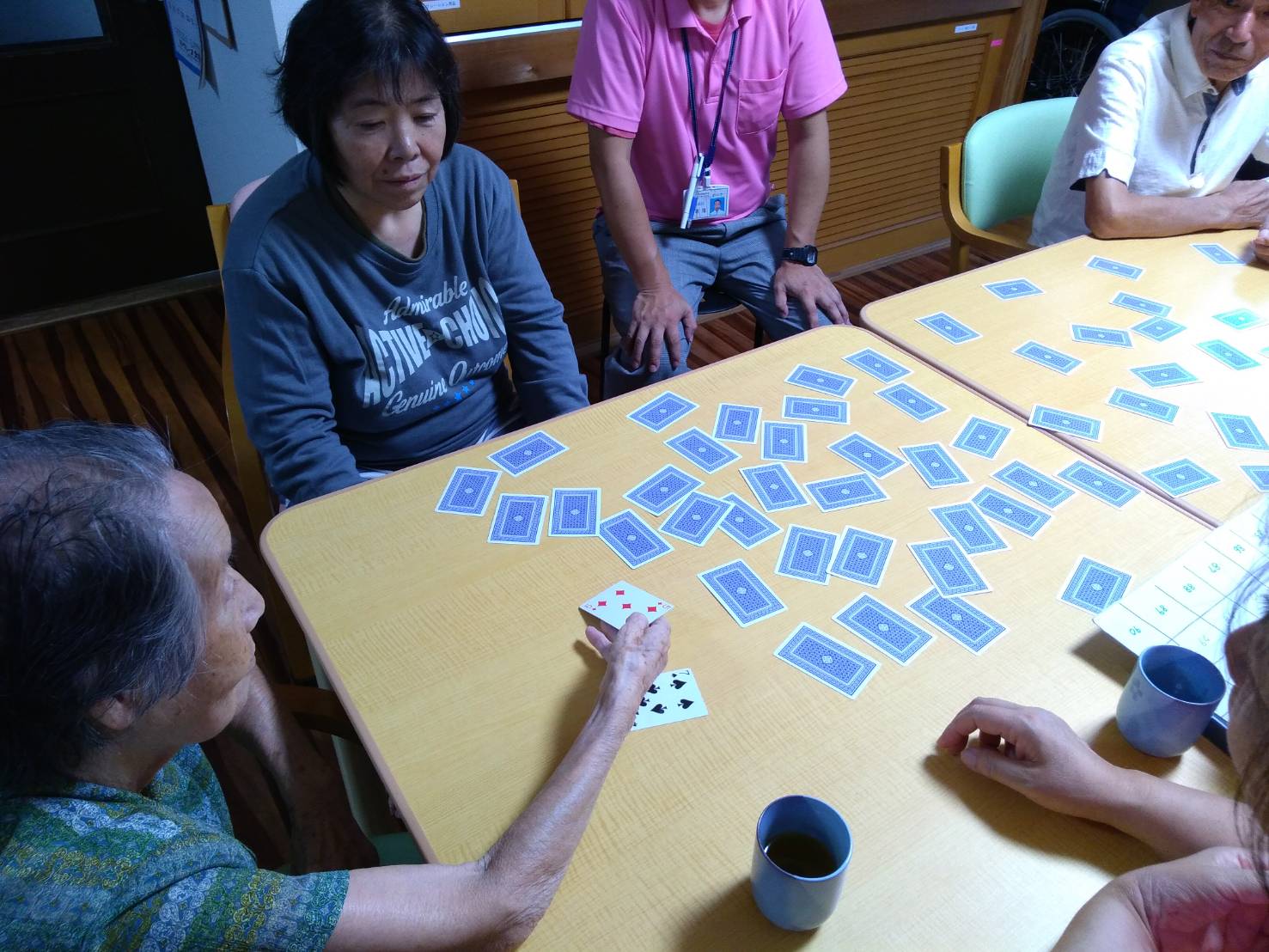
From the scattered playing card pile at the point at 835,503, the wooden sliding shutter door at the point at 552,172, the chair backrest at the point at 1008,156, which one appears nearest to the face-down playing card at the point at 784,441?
the scattered playing card pile at the point at 835,503

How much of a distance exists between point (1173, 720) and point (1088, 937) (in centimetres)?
28

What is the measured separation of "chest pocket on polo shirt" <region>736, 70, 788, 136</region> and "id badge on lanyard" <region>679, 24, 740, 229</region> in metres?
0.05

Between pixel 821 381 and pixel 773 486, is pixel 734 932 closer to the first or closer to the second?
pixel 773 486

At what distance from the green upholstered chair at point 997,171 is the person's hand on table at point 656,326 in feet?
2.84

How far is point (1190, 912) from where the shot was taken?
78 centimetres

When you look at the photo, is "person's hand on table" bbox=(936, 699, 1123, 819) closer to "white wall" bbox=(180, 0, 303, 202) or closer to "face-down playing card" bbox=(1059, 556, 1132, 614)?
"face-down playing card" bbox=(1059, 556, 1132, 614)

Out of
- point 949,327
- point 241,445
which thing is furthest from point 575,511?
point 949,327

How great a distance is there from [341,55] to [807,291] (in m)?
1.26

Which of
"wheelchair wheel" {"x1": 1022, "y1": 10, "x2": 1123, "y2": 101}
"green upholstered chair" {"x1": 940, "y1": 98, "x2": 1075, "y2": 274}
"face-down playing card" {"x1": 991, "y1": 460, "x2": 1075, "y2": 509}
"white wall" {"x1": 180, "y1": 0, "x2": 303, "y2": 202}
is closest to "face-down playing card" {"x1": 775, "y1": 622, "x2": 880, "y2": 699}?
"face-down playing card" {"x1": 991, "y1": 460, "x2": 1075, "y2": 509}

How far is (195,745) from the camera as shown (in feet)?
3.37

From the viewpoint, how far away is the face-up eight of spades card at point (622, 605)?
1110 mm

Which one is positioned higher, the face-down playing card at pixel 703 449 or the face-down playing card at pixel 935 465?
the face-down playing card at pixel 703 449

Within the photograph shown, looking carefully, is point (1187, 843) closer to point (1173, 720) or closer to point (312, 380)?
point (1173, 720)

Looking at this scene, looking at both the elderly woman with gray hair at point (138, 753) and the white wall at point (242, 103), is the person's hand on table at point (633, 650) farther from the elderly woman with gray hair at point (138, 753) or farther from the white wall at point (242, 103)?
the white wall at point (242, 103)
